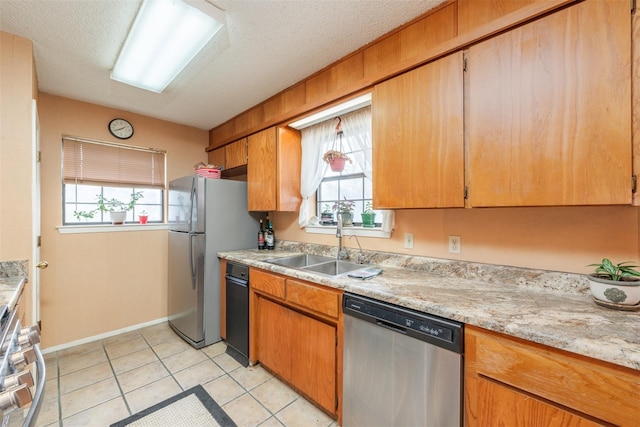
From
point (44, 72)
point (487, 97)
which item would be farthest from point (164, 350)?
point (487, 97)

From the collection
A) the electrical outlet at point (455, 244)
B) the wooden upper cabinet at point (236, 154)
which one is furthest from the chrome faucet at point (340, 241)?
the wooden upper cabinet at point (236, 154)

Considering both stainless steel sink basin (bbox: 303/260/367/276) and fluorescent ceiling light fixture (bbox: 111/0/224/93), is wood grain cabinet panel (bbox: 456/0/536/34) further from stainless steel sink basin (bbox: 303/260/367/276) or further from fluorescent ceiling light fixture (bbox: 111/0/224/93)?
stainless steel sink basin (bbox: 303/260/367/276)

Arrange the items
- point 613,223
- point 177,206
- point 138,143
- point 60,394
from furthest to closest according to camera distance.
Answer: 1. point 138,143
2. point 177,206
3. point 60,394
4. point 613,223

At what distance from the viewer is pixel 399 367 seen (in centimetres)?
127

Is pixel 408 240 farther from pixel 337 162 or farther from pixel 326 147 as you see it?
pixel 326 147

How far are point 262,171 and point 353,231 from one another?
1146 mm

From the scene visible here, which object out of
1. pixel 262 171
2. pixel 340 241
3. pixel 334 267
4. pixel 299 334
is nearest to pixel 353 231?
pixel 340 241

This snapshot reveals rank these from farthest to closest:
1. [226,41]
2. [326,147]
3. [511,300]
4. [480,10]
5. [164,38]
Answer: [326,147], [226,41], [164,38], [480,10], [511,300]

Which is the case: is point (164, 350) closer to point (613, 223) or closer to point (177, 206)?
point (177, 206)

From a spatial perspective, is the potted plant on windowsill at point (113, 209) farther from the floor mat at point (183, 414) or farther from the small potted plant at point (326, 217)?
the small potted plant at point (326, 217)

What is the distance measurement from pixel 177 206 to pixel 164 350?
1444mm

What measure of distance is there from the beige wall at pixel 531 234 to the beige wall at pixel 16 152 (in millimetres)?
2570

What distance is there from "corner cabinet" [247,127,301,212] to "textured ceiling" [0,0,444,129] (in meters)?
0.43

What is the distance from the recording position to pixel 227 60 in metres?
2.02
